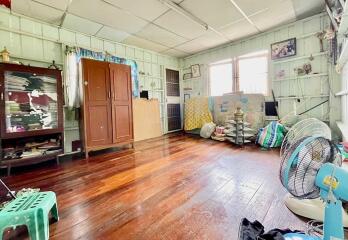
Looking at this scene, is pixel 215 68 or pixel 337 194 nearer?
pixel 337 194

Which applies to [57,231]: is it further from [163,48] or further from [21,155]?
[163,48]

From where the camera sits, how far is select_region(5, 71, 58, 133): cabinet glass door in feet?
8.79

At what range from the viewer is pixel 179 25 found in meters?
3.78

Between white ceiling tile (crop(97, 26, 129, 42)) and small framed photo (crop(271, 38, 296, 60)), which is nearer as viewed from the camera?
white ceiling tile (crop(97, 26, 129, 42))

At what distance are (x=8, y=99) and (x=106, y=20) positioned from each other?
6.89ft

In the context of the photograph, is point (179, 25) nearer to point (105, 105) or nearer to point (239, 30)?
point (239, 30)

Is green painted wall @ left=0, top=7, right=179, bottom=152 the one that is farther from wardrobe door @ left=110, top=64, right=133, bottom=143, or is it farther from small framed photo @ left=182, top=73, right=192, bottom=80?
small framed photo @ left=182, top=73, right=192, bottom=80

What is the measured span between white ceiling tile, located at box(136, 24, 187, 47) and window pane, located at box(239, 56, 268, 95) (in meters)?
1.81

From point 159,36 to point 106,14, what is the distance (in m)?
1.42

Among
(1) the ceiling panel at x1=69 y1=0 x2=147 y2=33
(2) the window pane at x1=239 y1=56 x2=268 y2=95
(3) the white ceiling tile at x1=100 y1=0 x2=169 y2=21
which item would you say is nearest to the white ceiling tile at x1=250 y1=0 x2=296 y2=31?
(2) the window pane at x1=239 y1=56 x2=268 y2=95

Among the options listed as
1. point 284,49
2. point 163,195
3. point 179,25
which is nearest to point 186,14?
point 179,25

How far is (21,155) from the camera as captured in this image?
109 inches

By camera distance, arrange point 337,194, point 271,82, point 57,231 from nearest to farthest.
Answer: point 337,194 < point 57,231 < point 271,82

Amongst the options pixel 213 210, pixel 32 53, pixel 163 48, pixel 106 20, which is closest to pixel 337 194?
pixel 213 210
